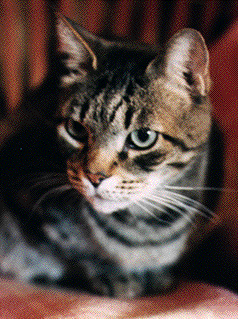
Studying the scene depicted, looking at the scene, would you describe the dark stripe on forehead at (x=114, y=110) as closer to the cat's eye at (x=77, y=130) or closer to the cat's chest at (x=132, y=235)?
the cat's eye at (x=77, y=130)

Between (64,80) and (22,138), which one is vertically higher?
(64,80)

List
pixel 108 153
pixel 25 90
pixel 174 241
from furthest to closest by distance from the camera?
pixel 25 90
pixel 174 241
pixel 108 153

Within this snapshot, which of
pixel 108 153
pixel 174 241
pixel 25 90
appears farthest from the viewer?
pixel 25 90

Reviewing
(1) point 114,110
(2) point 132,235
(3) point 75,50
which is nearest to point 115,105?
(1) point 114,110

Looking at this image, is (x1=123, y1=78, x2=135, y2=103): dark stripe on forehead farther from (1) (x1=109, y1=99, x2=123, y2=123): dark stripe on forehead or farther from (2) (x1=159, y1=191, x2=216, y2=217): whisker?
(2) (x1=159, y1=191, x2=216, y2=217): whisker

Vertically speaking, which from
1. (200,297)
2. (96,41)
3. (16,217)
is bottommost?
(16,217)

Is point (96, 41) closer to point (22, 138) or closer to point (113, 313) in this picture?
point (22, 138)

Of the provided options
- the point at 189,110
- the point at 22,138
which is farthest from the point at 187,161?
the point at 22,138

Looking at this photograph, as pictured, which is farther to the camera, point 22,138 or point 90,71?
point 22,138

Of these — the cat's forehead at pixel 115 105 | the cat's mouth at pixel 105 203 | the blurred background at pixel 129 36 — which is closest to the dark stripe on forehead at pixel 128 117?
the cat's forehead at pixel 115 105
